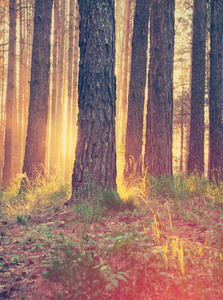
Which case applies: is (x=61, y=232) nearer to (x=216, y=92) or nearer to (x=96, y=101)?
(x=96, y=101)

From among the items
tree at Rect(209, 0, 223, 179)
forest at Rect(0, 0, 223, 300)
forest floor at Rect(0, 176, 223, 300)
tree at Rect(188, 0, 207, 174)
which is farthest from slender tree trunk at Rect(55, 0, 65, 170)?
forest floor at Rect(0, 176, 223, 300)

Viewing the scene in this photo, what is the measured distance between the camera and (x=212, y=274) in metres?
1.80

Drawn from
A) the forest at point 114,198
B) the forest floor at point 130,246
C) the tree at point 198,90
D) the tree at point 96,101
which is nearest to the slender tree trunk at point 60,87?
the forest at point 114,198

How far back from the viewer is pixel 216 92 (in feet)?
26.2

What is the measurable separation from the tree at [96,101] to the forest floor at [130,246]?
76 cm

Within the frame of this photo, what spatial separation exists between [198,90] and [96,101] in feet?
19.4

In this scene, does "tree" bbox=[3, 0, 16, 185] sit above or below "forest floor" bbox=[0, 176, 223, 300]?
above

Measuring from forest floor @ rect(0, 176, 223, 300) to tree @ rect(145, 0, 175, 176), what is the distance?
5.75 feet

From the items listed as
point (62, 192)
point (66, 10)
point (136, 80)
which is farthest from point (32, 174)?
point (66, 10)

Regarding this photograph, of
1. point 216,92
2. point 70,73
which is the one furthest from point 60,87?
point 216,92

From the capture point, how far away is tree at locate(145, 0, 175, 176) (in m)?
5.68

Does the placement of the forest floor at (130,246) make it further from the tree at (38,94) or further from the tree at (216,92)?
the tree at (216,92)

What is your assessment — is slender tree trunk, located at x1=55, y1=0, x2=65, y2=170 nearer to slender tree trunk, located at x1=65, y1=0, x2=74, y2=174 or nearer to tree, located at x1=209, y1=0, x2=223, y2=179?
slender tree trunk, located at x1=65, y1=0, x2=74, y2=174

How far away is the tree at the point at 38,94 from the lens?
7.46 m
